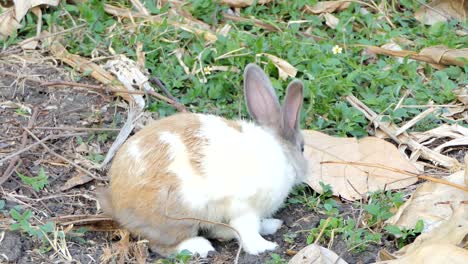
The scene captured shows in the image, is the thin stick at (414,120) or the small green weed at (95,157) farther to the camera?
the thin stick at (414,120)

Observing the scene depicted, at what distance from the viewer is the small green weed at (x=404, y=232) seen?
179 inches

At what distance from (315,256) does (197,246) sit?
718 millimetres

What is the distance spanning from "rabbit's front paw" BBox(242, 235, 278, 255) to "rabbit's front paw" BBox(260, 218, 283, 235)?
240 millimetres

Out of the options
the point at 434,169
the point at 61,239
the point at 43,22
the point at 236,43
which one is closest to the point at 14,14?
the point at 43,22

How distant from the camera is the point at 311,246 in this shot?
4398mm

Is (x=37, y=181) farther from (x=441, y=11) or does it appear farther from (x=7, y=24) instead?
(x=441, y=11)

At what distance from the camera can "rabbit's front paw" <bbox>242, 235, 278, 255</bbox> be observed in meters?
4.75

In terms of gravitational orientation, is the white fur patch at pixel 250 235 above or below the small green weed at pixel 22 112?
below

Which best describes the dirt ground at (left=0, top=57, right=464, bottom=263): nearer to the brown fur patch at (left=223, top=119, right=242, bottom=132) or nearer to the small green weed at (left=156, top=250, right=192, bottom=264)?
the small green weed at (left=156, top=250, right=192, bottom=264)

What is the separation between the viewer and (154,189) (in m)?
4.66

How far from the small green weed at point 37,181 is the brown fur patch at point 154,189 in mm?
537

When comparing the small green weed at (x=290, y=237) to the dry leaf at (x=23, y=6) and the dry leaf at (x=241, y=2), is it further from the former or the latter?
the dry leaf at (x=23, y=6)

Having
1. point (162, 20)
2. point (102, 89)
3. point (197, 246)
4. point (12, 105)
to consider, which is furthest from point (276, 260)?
point (162, 20)

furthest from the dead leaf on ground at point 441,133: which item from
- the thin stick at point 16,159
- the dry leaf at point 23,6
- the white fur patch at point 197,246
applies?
the dry leaf at point 23,6
